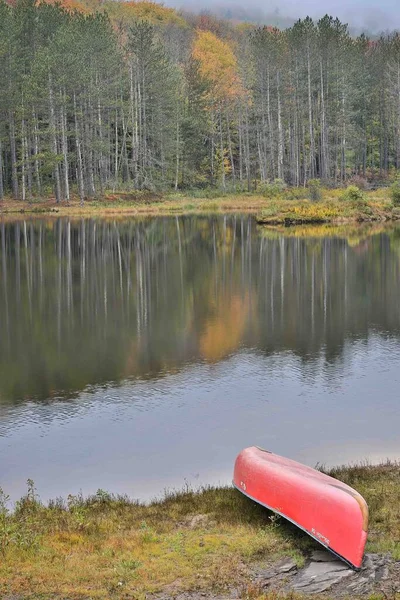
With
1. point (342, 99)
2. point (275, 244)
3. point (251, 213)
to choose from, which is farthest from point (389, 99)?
point (275, 244)

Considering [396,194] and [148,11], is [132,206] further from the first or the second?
[148,11]

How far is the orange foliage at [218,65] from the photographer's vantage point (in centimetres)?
9094

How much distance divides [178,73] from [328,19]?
86.0 feet

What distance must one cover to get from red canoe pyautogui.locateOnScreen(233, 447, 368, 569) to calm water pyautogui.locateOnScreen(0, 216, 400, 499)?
5.68ft

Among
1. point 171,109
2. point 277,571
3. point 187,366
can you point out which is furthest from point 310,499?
point 171,109

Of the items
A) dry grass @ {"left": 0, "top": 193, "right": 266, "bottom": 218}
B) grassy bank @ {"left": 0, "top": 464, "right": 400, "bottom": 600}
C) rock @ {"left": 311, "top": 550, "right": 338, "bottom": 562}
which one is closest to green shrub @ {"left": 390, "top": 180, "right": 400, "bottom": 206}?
A: dry grass @ {"left": 0, "top": 193, "right": 266, "bottom": 218}

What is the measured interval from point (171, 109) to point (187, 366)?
226ft

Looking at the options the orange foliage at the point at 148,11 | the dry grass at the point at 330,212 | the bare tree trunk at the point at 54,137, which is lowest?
the dry grass at the point at 330,212

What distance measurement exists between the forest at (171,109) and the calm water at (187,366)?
36.2 meters

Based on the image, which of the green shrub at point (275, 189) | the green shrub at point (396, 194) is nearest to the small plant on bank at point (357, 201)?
the green shrub at point (396, 194)

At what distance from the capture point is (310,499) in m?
8.00

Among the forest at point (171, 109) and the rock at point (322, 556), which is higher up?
the forest at point (171, 109)

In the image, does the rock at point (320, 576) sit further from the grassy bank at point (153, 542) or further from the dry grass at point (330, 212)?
the dry grass at point (330, 212)

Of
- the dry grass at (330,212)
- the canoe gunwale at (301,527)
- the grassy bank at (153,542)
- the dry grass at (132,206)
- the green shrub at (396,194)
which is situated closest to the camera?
the grassy bank at (153,542)
